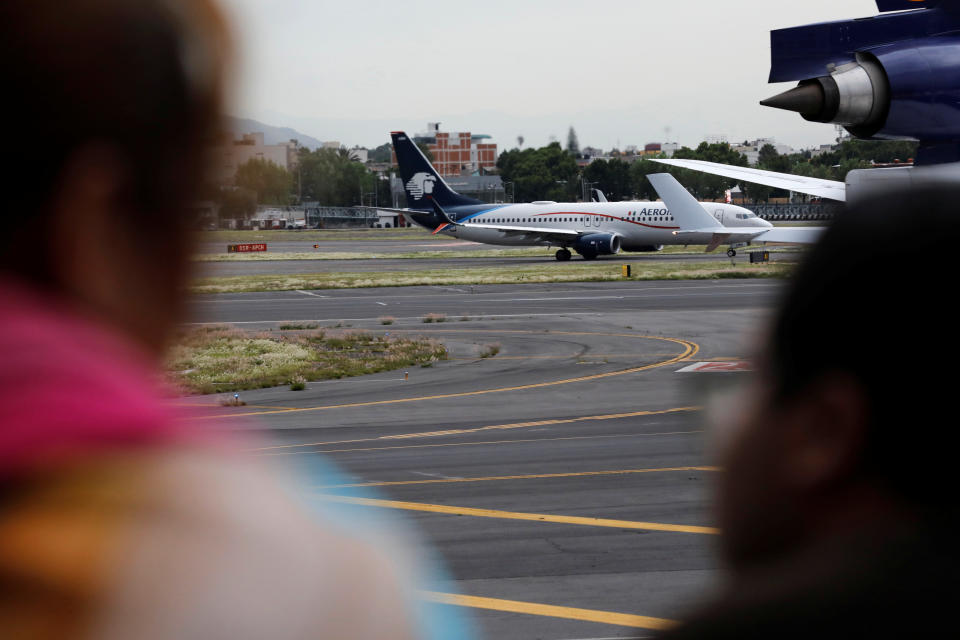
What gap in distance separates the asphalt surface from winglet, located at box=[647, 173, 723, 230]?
10928 mm

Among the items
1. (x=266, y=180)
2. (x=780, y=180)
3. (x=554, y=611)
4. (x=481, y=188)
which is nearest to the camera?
(x=266, y=180)

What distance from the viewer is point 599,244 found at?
66.6m

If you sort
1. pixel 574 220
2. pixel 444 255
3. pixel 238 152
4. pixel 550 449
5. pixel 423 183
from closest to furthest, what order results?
pixel 238 152, pixel 550 449, pixel 574 220, pixel 423 183, pixel 444 255

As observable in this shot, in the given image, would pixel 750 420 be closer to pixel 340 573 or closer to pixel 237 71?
pixel 340 573

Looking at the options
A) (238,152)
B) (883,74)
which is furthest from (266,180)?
(883,74)

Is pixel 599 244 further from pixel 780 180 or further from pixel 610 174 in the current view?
pixel 610 174

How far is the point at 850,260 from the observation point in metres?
0.88

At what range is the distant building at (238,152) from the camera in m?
1.10

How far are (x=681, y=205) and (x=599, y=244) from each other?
17942 millimetres

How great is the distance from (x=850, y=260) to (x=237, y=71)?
2.05 ft

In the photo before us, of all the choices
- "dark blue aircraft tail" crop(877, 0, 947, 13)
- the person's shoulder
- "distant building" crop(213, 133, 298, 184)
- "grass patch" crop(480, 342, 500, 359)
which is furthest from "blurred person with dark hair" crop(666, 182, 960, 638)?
"grass patch" crop(480, 342, 500, 359)

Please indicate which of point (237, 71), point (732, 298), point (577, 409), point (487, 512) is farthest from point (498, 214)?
point (237, 71)

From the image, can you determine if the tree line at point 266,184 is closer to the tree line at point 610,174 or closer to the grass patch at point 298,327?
the grass patch at point 298,327

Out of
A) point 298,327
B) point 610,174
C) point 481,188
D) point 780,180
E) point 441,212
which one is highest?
point 610,174
